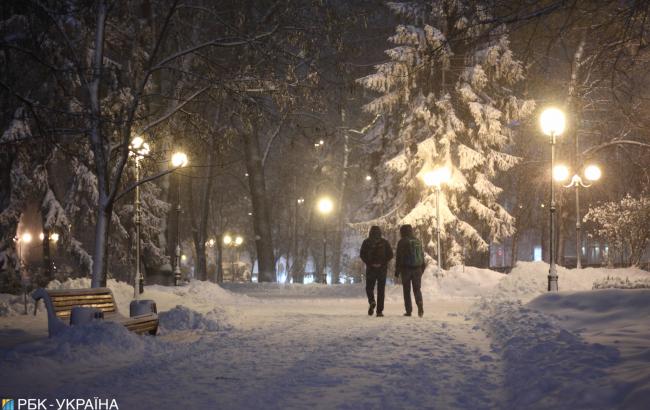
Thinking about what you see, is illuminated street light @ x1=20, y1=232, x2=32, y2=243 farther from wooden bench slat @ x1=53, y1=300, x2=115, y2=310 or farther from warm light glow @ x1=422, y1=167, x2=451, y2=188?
wooden bench slat @ x1=53, y1=300, x2=115, y2=310

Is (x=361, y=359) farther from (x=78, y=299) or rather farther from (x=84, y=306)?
(x=78, y=299)

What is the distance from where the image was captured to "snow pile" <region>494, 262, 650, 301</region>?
69.8 ft

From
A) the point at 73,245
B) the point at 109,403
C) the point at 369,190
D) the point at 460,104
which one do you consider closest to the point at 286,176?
the point at 369,190

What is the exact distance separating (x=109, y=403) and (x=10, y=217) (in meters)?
20.1

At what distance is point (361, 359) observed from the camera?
9.01m

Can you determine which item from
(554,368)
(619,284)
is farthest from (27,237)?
(554,368)

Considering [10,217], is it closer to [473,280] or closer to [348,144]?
[473,280]

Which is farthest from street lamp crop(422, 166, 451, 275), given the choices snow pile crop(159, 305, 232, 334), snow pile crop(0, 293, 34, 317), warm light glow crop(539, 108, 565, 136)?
snow pile crop(0, 293, 34, 317)

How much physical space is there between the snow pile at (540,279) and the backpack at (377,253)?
7.18 meters

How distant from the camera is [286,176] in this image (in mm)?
46781

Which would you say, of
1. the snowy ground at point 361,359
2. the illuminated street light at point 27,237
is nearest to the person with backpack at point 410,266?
the snowy ground at point 361,359

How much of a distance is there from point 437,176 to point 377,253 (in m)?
10.3

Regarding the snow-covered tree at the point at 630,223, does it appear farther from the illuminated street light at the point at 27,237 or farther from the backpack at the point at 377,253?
the illuminated street light at the point at 27,237

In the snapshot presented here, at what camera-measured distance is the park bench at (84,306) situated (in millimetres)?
10164
